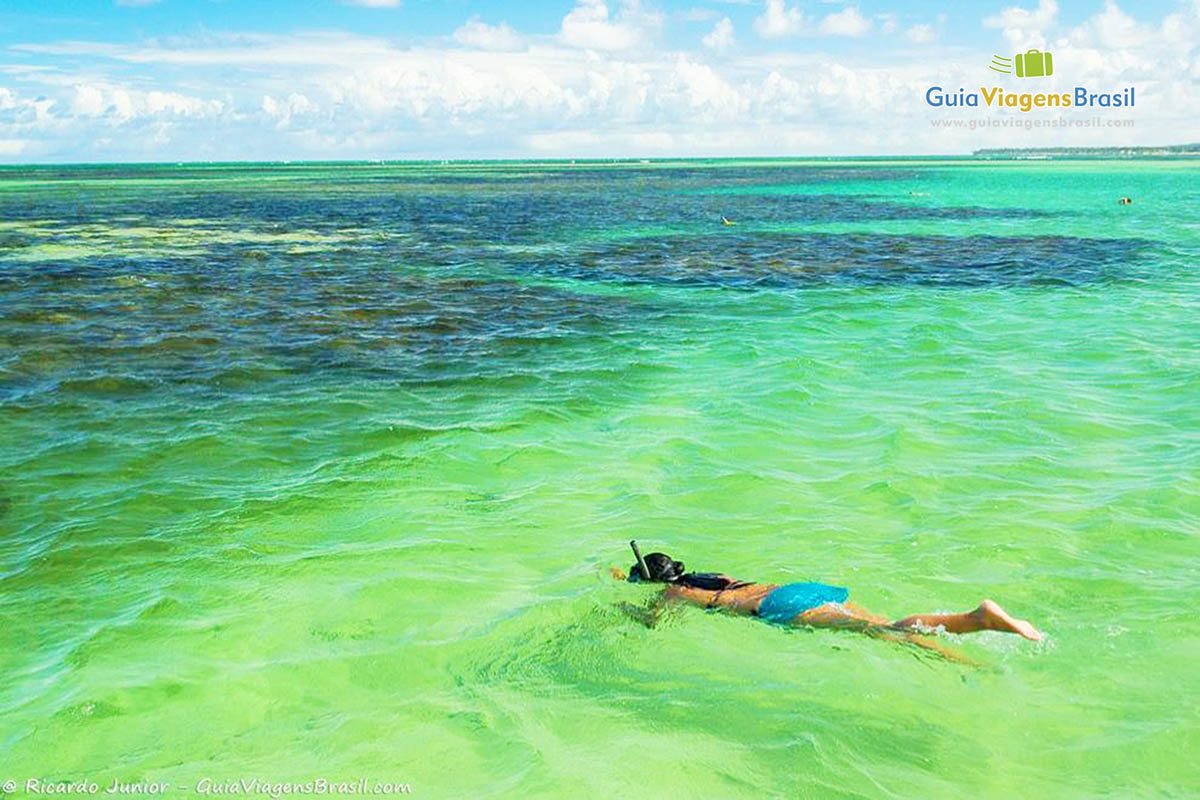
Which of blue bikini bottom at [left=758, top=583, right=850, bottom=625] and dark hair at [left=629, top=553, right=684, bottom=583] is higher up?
dark hair at [left=629, top=553, right=684, bottom=583]

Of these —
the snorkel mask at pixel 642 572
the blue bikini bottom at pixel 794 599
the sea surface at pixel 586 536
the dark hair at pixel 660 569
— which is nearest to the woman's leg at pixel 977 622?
the sea surface at pixel 586 536

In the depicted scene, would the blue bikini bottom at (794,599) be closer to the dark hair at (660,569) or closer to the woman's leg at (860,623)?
the woman's leg at (860,623)

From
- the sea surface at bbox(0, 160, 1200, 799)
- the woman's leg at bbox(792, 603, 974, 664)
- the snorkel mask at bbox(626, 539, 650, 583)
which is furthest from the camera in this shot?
the snorkel mask at bbox(626, 539, 650, 583)

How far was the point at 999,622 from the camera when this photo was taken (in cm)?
668

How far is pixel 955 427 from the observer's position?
12.8 m

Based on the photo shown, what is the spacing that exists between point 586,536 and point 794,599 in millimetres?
2807

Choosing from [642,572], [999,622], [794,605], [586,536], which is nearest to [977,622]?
[999,622]

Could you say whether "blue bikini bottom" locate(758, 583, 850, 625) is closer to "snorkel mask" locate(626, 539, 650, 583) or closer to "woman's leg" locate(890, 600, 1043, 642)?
"woman's leg" locate(890, 600, 1043, 642)

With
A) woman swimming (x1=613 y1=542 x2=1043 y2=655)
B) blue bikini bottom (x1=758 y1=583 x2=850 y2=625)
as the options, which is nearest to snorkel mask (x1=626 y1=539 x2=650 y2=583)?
woman swimming (x1=613 y1=542 x2=1043 y2=655)

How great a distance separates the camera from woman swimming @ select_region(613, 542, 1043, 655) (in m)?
6.78

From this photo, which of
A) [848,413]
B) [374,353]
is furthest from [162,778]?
[374,353]

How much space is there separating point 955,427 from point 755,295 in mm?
12084

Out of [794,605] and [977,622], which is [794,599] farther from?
[977,622]

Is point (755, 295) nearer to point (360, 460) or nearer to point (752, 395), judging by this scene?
point (752, 395)
